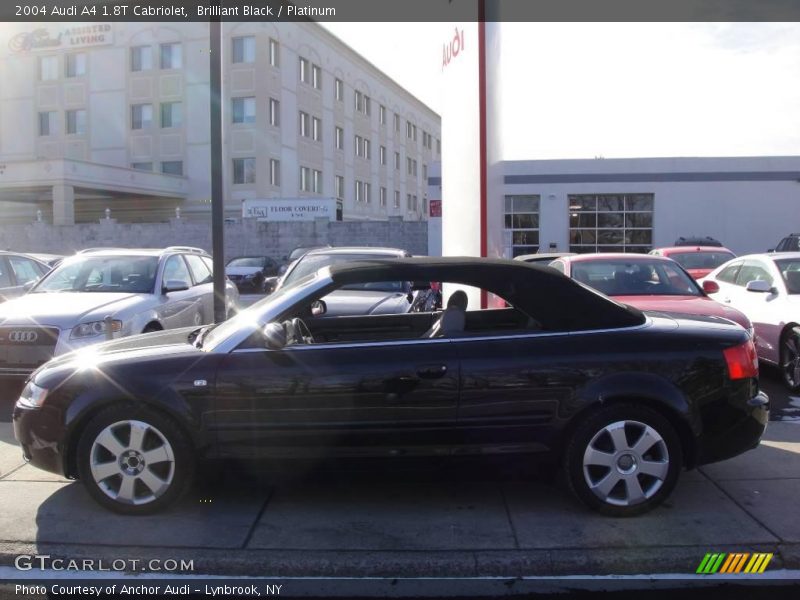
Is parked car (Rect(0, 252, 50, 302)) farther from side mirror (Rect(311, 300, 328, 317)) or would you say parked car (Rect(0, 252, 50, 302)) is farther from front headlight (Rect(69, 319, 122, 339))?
side mirror (Rect(311, 300, 328, 317))

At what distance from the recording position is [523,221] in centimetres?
3064

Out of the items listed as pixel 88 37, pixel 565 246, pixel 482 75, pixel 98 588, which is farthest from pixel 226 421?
pixel 88 37

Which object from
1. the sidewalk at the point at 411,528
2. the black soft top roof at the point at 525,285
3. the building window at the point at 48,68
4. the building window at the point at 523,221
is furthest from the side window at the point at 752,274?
the building window at the point at 48,68

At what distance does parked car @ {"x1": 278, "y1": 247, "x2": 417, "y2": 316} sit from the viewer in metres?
8.04

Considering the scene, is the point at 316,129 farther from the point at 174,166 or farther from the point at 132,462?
the point at 132,462

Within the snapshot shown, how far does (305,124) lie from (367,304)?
39414mm

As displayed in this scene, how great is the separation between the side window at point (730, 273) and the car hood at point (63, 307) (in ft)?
24.4

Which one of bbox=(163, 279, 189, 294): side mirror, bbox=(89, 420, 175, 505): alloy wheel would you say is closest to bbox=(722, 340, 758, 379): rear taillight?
bbox=(89, 420, 175, 505): alloy wheel

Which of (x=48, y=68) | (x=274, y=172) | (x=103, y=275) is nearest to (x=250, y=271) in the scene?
(x=103, y=275)

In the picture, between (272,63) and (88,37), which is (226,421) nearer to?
(272,63)

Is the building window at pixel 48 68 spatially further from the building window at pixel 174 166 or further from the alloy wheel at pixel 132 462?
the alloy wheel at pixel 132 462

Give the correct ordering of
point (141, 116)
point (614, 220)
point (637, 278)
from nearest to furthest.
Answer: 1. point (637, 278)
2. point (614, 220)
3. point (141, 116)

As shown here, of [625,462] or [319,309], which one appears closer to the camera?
[625,462]

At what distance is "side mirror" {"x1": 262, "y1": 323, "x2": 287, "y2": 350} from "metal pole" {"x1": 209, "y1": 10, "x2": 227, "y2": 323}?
12.0ft
